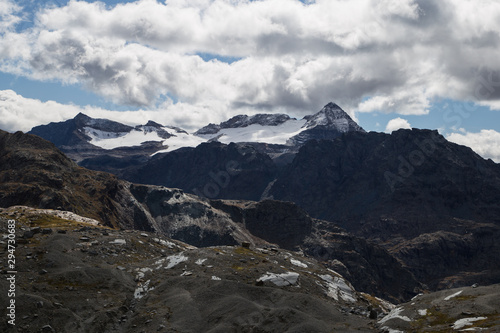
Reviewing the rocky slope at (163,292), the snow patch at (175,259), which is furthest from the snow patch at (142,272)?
the snow patch at (175,259)

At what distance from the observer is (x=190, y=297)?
77.8 metres

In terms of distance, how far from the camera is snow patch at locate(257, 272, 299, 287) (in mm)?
84062

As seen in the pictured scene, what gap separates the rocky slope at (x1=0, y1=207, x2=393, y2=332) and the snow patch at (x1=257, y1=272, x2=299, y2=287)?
19 centimetres

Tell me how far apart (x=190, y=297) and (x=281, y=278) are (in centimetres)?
1695

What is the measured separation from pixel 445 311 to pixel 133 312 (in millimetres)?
45429

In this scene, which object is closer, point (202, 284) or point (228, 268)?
point (202, 284)

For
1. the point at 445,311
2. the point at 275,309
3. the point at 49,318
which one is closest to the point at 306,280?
the point at 275,309

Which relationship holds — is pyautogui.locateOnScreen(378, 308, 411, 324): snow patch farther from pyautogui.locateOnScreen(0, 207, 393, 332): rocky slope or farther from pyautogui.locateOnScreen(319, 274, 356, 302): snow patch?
pyautogui.locateOnScreen(319, 274, 356, 302): snow patch

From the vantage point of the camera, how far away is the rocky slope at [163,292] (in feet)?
224

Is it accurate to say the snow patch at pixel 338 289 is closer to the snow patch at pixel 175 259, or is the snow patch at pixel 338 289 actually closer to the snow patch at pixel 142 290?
the snow patch at pixel 175 259

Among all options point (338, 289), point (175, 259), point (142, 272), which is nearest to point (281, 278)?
point (338, 289)

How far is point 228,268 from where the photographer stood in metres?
89.8

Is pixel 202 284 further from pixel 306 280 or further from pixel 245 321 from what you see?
pixel 306 280

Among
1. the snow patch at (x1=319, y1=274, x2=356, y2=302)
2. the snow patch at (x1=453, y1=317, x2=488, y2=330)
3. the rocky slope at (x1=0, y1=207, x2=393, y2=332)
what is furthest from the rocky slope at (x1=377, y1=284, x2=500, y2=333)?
the snow patch at (x1=319, y1=274, x2=356, y2=302)
